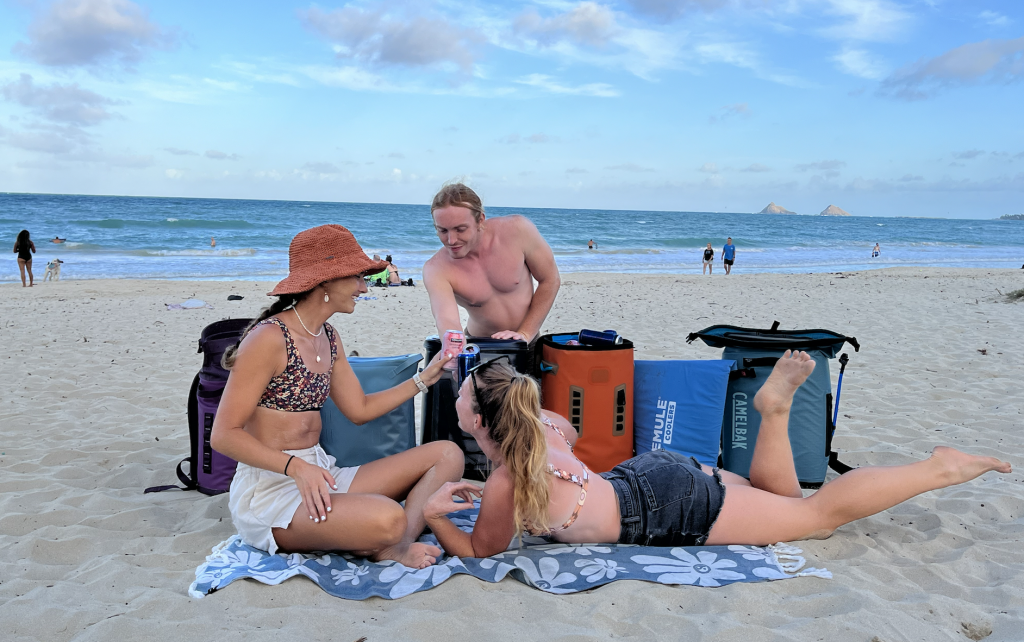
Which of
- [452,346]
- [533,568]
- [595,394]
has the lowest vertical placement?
[533,568]

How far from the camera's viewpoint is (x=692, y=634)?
7.95 feet

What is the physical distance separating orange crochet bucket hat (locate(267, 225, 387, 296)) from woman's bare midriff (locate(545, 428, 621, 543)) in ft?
3.64

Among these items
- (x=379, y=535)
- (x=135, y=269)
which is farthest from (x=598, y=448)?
(x=135, y=269)

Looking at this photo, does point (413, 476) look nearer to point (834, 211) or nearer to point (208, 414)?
point (208, 414)

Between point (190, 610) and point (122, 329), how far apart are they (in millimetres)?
7601

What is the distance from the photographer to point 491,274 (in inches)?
172

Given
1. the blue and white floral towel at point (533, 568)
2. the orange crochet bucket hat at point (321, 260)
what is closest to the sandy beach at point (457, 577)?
the blue and white floral towel at point (533, 568)

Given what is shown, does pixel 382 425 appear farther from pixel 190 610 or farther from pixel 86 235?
pixel 86 235

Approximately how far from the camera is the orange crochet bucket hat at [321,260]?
2.90 meters

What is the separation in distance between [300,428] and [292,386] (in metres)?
0.20

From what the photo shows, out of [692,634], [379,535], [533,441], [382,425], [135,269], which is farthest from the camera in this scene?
[135,269]

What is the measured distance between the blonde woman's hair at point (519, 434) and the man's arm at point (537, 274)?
161 cm

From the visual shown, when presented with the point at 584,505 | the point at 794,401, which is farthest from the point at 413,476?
the point at 794,401

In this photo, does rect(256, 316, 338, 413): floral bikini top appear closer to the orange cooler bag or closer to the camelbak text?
the orange cooler bag
